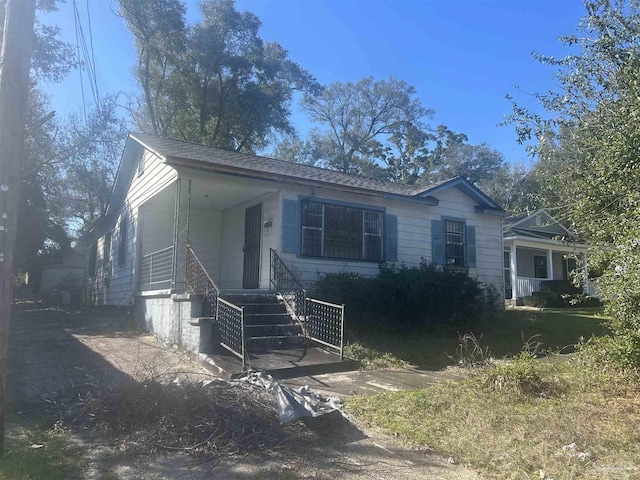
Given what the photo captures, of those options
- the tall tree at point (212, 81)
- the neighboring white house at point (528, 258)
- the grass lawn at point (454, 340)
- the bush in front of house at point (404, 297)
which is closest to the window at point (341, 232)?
the bush in front of house at point (404, 297)

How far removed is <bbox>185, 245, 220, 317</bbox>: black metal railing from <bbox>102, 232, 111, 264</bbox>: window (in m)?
9.33

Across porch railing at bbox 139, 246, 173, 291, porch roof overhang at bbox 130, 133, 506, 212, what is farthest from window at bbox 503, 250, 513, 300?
porch railing at bbox 139, 246, 173, 291

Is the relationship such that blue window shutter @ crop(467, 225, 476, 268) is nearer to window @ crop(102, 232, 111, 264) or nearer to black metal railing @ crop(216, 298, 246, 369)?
black metal railing @ crop(216, 298, 246, 369)

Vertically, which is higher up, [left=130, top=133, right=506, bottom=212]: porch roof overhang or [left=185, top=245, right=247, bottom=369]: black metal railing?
[left=130, top=133, right=506, bottom=212]: porch roof overhang

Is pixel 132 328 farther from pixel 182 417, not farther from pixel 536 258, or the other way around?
pixel 536 258

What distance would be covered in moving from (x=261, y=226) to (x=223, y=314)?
414cm

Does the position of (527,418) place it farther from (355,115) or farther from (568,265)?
(355,115)

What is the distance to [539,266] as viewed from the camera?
993 inches

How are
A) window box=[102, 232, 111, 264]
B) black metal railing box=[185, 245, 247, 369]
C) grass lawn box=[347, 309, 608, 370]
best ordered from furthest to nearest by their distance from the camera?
window box=[102, 232, 111, 264], grass lawn box=[347, 309, 608, 370], black metal railing box=[185, 245, 247, 369]

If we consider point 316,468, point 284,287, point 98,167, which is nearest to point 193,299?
point 284,287

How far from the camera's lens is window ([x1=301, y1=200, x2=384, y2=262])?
1171cm

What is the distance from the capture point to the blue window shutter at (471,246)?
47.1 ft

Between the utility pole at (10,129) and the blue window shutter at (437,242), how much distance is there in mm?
Result: 11037

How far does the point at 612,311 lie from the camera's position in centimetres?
608
